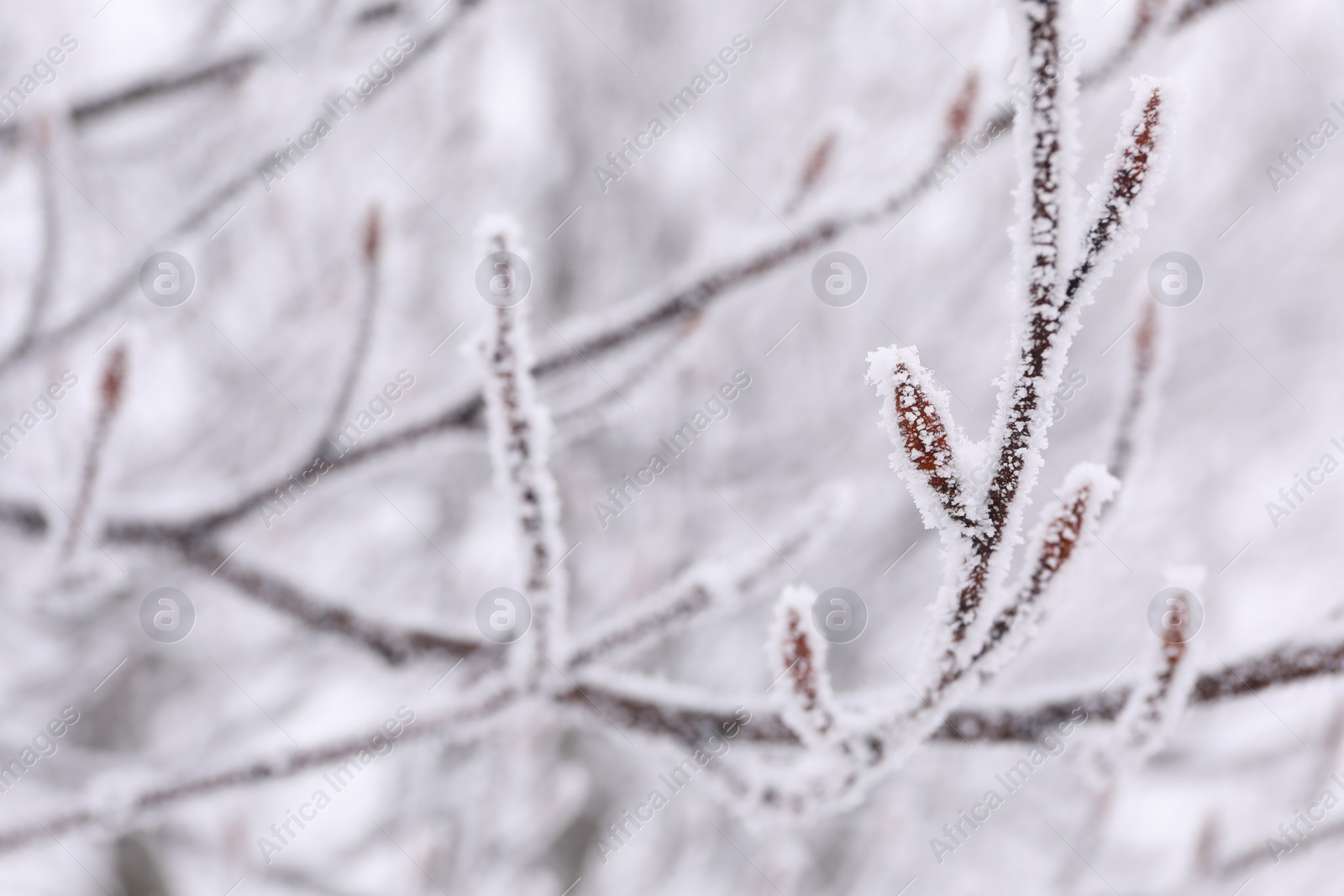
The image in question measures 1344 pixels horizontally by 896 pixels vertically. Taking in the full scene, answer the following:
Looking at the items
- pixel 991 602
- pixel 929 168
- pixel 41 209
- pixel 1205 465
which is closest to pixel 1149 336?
pixel 929 168

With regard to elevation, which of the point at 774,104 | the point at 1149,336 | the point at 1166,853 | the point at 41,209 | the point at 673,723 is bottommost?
the point at 1166,853

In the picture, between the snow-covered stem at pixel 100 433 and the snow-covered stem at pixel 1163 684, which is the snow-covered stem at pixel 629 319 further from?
the snow-covered stem at pixel 1163 684

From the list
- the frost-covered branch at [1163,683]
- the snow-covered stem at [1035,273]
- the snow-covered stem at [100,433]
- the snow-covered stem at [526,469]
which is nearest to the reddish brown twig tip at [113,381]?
the snow-covered stem at [100,433]

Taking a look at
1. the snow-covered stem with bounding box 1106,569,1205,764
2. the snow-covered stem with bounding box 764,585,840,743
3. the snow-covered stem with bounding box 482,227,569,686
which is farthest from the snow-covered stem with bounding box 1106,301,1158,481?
the snow-covered stem with bounding box 482,227,569,686

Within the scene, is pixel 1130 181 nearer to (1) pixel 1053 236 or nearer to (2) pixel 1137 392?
(1) pixel 1053 236

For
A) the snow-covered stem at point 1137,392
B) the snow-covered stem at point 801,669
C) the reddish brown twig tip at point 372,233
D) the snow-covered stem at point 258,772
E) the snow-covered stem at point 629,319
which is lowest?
the snow-covered stem at point 801,669

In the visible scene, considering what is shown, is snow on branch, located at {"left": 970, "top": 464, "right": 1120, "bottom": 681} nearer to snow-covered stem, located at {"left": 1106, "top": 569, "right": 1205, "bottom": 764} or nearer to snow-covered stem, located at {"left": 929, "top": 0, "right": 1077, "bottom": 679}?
snow-covered stem, located at {"left": 929, "top": 0, "right": 1077, "bottom": 679}

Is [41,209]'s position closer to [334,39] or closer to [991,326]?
[334,39]
